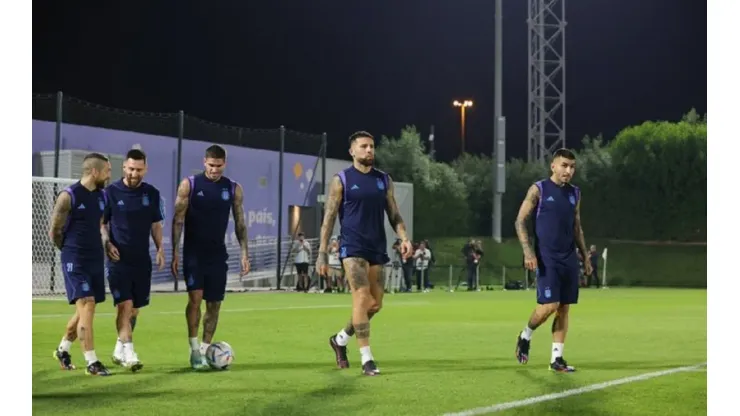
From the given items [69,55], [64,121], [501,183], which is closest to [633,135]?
[501,183]

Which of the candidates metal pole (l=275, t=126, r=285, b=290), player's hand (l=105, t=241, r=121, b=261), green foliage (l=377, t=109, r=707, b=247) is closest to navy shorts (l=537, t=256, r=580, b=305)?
player's hand (l=105, t=241, r=121, b=261)

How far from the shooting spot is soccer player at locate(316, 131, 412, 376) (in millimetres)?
7594

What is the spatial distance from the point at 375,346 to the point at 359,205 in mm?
2892

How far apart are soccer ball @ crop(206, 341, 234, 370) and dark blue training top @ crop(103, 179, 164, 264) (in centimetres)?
84

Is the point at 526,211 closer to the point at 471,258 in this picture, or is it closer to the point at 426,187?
the point at 471,258

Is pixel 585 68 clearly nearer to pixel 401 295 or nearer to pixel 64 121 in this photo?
pixel 401 295

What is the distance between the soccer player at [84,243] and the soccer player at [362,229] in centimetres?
158

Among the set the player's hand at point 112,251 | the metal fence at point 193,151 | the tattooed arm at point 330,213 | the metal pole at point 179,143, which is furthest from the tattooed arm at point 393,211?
the metal pole at point 179,143

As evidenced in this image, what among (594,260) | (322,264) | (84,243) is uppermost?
(84,243)

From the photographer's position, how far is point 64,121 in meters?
17.0

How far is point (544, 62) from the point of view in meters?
23.1

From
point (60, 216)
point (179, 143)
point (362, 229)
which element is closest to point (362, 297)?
point (362, 229)

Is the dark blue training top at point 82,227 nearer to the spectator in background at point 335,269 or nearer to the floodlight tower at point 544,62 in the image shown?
the floodlight tower at point 544,62

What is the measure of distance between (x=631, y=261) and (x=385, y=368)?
21.8 meters
